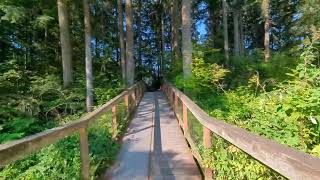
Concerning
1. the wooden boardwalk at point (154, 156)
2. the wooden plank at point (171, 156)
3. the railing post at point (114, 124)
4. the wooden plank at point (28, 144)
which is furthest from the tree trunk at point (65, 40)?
the wooden plank at point (28, 144)

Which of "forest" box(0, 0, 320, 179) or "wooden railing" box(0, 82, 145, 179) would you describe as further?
"forest" box(0, 0, 320, 179)

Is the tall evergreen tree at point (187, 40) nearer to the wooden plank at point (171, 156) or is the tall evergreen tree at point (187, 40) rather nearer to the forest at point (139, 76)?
the forest at point (139, 76)

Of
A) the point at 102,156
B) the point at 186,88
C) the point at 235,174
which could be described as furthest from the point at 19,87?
the point at 235,174

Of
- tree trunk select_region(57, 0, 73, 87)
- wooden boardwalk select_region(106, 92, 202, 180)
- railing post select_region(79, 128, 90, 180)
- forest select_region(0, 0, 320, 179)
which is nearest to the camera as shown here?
forest select_region(0, 0, 320, 179)

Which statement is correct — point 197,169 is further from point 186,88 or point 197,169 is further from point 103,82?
point 103,82

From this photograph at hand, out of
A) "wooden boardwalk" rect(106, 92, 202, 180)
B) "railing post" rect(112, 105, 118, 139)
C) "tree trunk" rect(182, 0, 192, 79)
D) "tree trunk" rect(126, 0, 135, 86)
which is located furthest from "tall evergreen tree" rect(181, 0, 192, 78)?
"tree trunk" rect(126, 0, 135, 86)

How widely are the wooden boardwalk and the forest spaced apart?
330mm

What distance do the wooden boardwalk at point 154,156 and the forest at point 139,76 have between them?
0.33 metres

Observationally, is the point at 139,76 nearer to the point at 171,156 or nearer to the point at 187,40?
the point at 187,40

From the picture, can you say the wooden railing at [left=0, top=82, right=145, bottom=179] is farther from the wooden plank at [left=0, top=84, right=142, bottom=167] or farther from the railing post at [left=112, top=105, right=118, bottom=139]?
the railing post at [left=112, top=105, right=118, bottom=139]

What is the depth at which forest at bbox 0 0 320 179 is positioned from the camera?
13.5ft

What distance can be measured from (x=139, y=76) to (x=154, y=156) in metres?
39.6

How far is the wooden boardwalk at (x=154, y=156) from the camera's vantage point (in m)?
5.36

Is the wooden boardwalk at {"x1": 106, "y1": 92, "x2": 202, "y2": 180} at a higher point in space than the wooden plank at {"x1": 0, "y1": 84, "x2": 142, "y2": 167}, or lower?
lower
